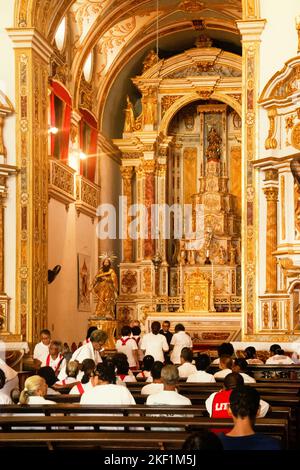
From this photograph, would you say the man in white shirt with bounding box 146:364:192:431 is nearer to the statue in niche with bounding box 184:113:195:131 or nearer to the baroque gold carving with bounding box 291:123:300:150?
the baroque gold carving with bounding box 291:123:300:150

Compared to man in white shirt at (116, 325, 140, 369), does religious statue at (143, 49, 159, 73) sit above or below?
above

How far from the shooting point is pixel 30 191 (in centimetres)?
1934

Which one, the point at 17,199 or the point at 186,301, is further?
the point at 186,301

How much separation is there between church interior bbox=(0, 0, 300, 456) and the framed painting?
0.37ft

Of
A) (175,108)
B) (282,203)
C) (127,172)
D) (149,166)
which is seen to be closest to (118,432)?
(282,203)

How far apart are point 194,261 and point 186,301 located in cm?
158

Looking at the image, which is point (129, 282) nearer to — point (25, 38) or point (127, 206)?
point (127, 206)

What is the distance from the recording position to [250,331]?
18219mm

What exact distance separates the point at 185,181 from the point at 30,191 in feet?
39.7

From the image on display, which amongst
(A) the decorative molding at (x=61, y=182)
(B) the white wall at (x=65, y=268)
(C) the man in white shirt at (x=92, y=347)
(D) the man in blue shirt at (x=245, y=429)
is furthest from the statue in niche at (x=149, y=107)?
(D) the man in blue shirt at (x=245, y=429)

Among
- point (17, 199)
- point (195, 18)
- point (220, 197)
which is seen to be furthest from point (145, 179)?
point (17, 199)

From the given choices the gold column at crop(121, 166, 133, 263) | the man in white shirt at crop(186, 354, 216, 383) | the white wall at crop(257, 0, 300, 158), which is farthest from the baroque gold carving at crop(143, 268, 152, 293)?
the man in white shirt at crop(186, 354, 216, 383)

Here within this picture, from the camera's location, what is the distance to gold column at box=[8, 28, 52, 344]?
19.2m
